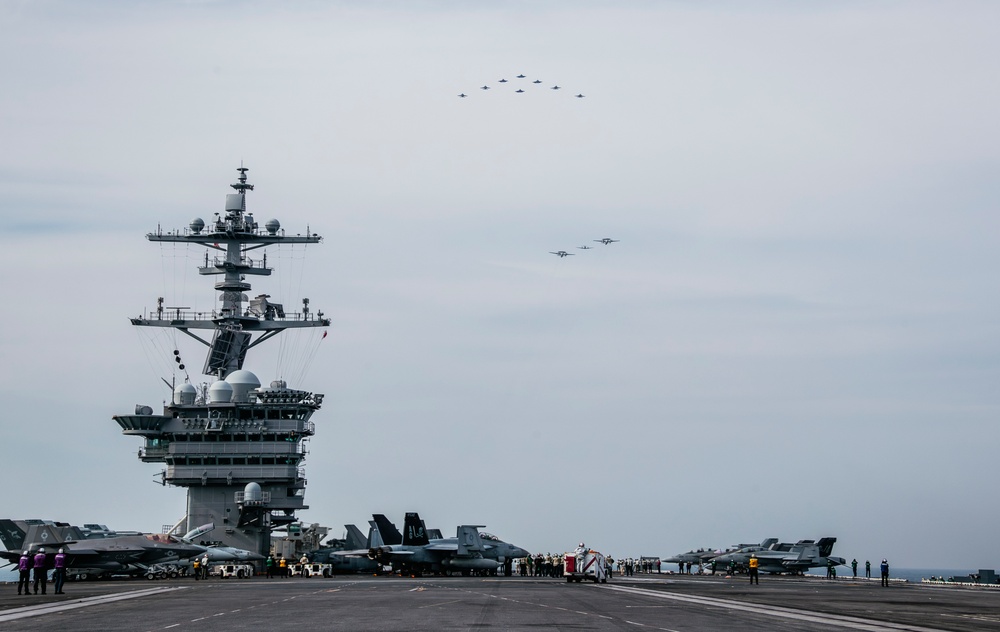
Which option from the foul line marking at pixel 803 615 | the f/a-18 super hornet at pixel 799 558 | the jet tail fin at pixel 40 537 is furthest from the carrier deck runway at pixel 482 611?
the f/a-18 super hornet at pixel 799 558

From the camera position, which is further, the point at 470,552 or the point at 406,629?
the point at 470,552

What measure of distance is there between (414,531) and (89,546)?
67.3 ft

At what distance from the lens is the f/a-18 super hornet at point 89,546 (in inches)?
2532

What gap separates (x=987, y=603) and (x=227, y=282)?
53231mm

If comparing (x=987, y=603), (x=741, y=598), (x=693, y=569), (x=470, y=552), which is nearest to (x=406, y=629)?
(x=741, y=598)

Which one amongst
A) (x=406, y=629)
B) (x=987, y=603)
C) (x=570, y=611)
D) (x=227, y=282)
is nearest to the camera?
(x=406, y=629)

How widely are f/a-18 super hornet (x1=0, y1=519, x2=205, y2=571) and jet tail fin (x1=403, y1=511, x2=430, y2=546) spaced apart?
13.3m

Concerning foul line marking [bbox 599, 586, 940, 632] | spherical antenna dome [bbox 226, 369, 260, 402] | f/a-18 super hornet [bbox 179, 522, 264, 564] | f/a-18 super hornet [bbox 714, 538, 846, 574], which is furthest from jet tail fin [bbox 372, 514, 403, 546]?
foul line marking [bbox 599, 586, 940, 632]

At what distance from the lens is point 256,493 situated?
72312mm

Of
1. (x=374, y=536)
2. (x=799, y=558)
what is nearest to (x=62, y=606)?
(x=374, y=536)

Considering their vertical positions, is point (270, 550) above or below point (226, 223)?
below

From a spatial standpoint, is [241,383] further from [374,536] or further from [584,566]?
[584,566]

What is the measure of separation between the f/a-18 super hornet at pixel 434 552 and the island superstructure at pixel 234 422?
26.4 feet

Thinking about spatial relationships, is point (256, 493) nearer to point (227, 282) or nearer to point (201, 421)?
point (201, 421)
